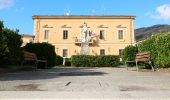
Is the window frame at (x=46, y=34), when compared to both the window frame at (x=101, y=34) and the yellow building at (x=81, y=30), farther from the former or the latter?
the window frame at (x=101, y=34)

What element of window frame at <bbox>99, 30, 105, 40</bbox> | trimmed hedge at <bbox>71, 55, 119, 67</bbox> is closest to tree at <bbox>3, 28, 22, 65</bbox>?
trimmed hedge at <bbox>71, 55, 119, 67</bbox>

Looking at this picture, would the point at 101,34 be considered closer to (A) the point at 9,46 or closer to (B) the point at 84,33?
(B) the point at 84,33

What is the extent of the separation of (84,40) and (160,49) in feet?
181

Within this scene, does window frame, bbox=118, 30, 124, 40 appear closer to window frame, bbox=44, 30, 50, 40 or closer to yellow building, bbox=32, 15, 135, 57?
yellow building, bbox=32, 15, 135, 57

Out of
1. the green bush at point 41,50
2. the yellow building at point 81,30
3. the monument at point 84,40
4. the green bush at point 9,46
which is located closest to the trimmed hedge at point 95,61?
the green bush at point 41,50

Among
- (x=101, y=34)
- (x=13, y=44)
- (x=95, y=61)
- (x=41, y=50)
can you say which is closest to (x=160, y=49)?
(x=13, y=44)

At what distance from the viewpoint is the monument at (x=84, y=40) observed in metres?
76.2

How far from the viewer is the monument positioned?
250 feet

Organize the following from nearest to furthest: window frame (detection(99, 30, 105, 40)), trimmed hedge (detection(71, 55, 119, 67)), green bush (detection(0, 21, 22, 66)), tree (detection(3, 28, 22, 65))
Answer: green bush (detection(0, 21, 22, 66)) → tree (detection(3, 28, 22, 65)) → trimmed hedge (detection(71, 55, 119, 67)) → window frame (detection(99, 30, 105, 40))

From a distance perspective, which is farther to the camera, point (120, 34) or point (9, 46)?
point (120, 34)

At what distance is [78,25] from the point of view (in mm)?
78000

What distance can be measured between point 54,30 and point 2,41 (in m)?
58.9

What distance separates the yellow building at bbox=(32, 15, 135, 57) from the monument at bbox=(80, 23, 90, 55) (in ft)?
1.06

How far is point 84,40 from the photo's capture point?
77.2 meters
